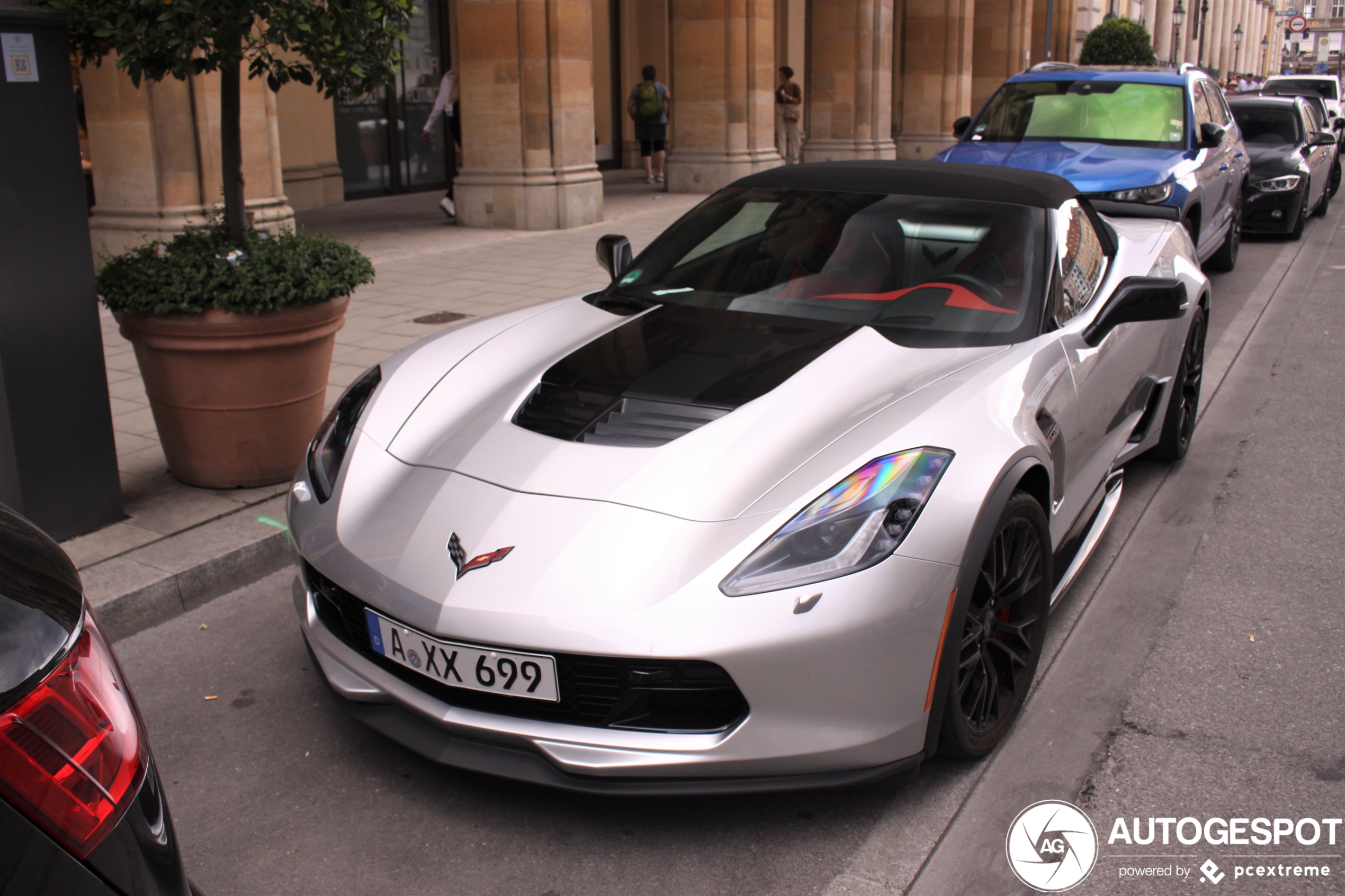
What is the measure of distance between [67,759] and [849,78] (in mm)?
21975

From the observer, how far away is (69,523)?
4.37 metres

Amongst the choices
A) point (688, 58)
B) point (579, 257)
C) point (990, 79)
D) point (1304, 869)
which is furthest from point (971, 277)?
point (990, 79)

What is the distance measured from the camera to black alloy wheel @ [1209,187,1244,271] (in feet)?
35.4

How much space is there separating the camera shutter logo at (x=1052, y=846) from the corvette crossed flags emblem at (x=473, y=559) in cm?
132

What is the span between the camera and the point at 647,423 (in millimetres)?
3066

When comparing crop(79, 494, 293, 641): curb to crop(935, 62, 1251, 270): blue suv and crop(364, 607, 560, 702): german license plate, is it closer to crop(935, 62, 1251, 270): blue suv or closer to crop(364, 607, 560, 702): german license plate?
crop(364, 607, 560, 702): german license plate

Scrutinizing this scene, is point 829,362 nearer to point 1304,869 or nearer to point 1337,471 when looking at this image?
point 1304,869

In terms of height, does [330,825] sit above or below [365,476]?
below

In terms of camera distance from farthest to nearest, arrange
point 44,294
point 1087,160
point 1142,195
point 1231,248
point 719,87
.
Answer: point 719,87, point 1231,248, point 1087,160, point 1142,195, point 44,294

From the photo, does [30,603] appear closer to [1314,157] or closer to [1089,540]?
[1089,540]

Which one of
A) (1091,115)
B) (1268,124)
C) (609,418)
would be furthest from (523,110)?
(609,418)

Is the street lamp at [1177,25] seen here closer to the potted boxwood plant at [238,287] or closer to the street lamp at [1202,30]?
the street lamp at [1202,30]

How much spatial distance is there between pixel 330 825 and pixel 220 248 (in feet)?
9.22

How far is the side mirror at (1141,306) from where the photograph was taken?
378 cm
